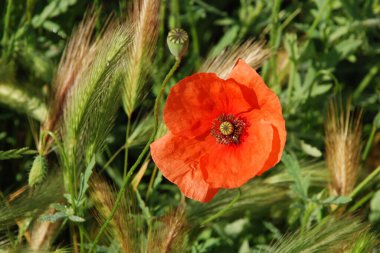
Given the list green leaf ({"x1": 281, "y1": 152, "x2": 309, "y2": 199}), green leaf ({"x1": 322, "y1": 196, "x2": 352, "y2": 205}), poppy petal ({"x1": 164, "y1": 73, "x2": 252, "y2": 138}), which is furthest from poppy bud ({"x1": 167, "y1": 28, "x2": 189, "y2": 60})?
green leaf ({"x1": 322, "y1": 196, "x2": 352, "y2": 205})

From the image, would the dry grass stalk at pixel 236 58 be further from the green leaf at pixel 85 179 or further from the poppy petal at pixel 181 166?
the green leaf at pixel 85 179

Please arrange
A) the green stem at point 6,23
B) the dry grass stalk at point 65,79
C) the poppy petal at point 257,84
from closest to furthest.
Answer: the poppy petal at point 257,84 < the dry grass stalk at point 65,79 < the green stem at point 6,23

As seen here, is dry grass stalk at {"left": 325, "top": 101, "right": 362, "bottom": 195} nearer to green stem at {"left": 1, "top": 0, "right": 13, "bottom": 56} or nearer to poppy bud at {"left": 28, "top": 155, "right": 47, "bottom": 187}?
poppy bud at {"left": 28, "top": 155, "right": 47, "bottom": 187}

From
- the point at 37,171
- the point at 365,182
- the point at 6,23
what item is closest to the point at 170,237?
the point at 37,171

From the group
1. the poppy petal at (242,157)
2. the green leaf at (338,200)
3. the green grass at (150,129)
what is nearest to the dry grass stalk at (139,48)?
the green grass at (150,129)

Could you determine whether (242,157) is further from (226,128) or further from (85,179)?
(85,179)

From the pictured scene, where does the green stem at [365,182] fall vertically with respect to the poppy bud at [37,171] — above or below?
below

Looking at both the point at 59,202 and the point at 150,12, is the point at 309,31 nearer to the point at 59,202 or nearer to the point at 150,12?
the point at 150,12
